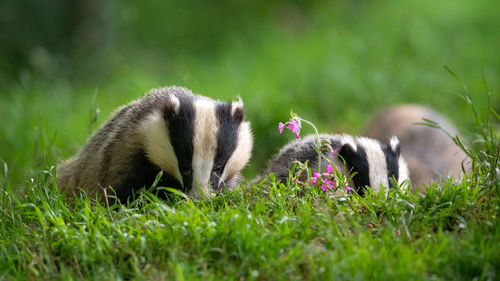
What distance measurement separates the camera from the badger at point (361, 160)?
14.0 ft

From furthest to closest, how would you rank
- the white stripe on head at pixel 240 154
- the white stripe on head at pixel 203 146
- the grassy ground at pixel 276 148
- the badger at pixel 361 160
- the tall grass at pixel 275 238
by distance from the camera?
the badger at pixel 361 160 < the white stripe on head at pixel 240 154 < the white stripe on head at pixel 203 146 < the grassy ground at pixel 276 148 < the tall grass at pixel 275 238

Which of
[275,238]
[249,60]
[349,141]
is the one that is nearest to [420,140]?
[349,141]

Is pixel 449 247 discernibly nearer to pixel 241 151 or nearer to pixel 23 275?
pixel 241 151

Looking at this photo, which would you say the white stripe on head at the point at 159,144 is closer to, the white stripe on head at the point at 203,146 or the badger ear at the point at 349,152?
the white stripe on head at the point at 203,146

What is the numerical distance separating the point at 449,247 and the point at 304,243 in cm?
70

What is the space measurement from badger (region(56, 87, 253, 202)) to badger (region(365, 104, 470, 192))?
77.7 inches

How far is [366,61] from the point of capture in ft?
26.3

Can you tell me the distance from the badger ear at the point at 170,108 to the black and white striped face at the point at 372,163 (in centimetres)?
120

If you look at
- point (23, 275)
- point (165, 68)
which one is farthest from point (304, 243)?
point (165, 68)

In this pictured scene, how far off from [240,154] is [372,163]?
36.0 inches

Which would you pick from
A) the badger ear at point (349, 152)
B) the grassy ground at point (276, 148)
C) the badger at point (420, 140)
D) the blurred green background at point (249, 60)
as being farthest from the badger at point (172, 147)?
the badger at point (420, 140)

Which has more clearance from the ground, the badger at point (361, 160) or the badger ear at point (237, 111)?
the badger at point (361, 160)

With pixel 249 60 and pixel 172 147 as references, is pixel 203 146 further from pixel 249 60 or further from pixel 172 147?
pixel 249 60

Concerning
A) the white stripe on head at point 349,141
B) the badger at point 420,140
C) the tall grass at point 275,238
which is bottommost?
the tall grass at point 275,238
